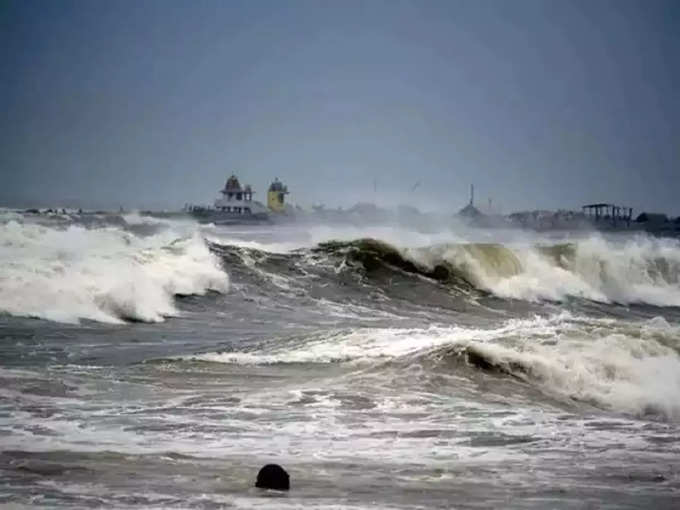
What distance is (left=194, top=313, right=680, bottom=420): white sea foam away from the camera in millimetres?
11875

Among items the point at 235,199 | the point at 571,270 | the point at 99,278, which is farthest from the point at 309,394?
the point at 235,199

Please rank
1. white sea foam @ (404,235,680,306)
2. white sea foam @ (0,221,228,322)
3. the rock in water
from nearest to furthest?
1. the rock in water
2. white sea foam @ (0,221,228,322)
3. white sea foam @ (404,235,680,306)

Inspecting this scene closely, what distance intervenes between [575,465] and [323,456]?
2.00m

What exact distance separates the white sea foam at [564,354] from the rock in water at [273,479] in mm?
5539

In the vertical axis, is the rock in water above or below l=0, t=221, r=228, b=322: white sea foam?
below

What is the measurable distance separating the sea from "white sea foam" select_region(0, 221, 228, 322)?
7 cm

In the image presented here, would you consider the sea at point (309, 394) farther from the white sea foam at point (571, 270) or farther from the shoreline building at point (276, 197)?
the shoreline building at point (276, 197)

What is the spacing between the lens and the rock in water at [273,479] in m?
6.87

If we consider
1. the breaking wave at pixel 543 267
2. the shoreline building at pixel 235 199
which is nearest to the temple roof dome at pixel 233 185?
the shoreline building at pixel 235 199

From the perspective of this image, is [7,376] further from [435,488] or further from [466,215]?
[466,215]

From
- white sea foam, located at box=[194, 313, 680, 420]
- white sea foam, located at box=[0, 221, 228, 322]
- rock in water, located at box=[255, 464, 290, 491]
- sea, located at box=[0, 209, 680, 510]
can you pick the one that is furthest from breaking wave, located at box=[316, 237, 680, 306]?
rock in water, located at box=[255, 464, 290, 491]

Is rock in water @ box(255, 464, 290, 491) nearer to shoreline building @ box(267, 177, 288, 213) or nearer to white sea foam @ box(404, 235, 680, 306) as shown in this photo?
white sea foam @ box(404, 235, 680, 306)

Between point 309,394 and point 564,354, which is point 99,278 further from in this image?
point 564,354

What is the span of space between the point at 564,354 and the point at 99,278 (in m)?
10.5
